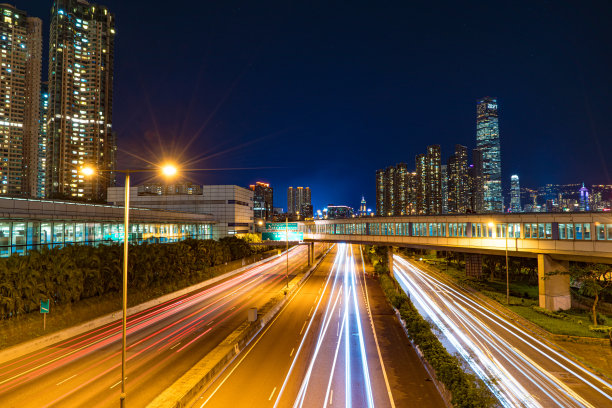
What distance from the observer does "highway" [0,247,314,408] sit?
53.3 feet

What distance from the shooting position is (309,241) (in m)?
74.9

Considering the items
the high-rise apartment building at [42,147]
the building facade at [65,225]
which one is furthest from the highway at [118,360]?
the high-rise apartment building at [42,147]

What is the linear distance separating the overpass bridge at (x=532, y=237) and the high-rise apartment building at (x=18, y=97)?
166336 millimetres

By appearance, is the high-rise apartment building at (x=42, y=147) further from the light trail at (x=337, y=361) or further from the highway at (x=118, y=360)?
the light trail at (x=337, y=361)

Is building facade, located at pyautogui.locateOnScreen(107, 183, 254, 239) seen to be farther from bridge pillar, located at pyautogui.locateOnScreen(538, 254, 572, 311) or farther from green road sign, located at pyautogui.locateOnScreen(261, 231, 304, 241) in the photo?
bridge pillar, located at pyautogui.locateOnScreen(538, 254, 572, 311)

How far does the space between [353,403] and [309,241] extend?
59329mm

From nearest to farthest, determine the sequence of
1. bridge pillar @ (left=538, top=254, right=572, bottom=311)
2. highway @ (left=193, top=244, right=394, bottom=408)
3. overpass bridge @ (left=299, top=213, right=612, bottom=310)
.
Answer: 1. highway @ (left=193, top=244, right=394, bottom=408)
2. overpass bridge @ (left=299, top=213, right=612, bottom=310)
3. bridge pillar @ (left=538, top=254, right=572, bottom=311)

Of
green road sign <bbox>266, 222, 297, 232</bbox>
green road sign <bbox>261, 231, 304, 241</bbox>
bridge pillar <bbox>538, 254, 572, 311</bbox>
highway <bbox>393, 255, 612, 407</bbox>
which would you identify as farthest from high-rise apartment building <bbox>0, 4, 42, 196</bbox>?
bridge pillar <bbox>538, 254, 572, 311</bbox>

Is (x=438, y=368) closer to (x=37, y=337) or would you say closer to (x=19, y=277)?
(x=37, y=337)

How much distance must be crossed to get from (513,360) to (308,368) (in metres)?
13.8

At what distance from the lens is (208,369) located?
17.9 meters

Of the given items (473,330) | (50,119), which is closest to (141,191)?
(50,119)

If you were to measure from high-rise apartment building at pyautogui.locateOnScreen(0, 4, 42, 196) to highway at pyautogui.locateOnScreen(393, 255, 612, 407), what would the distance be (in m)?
175

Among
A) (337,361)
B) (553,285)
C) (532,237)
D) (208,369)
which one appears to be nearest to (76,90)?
(208,369)
